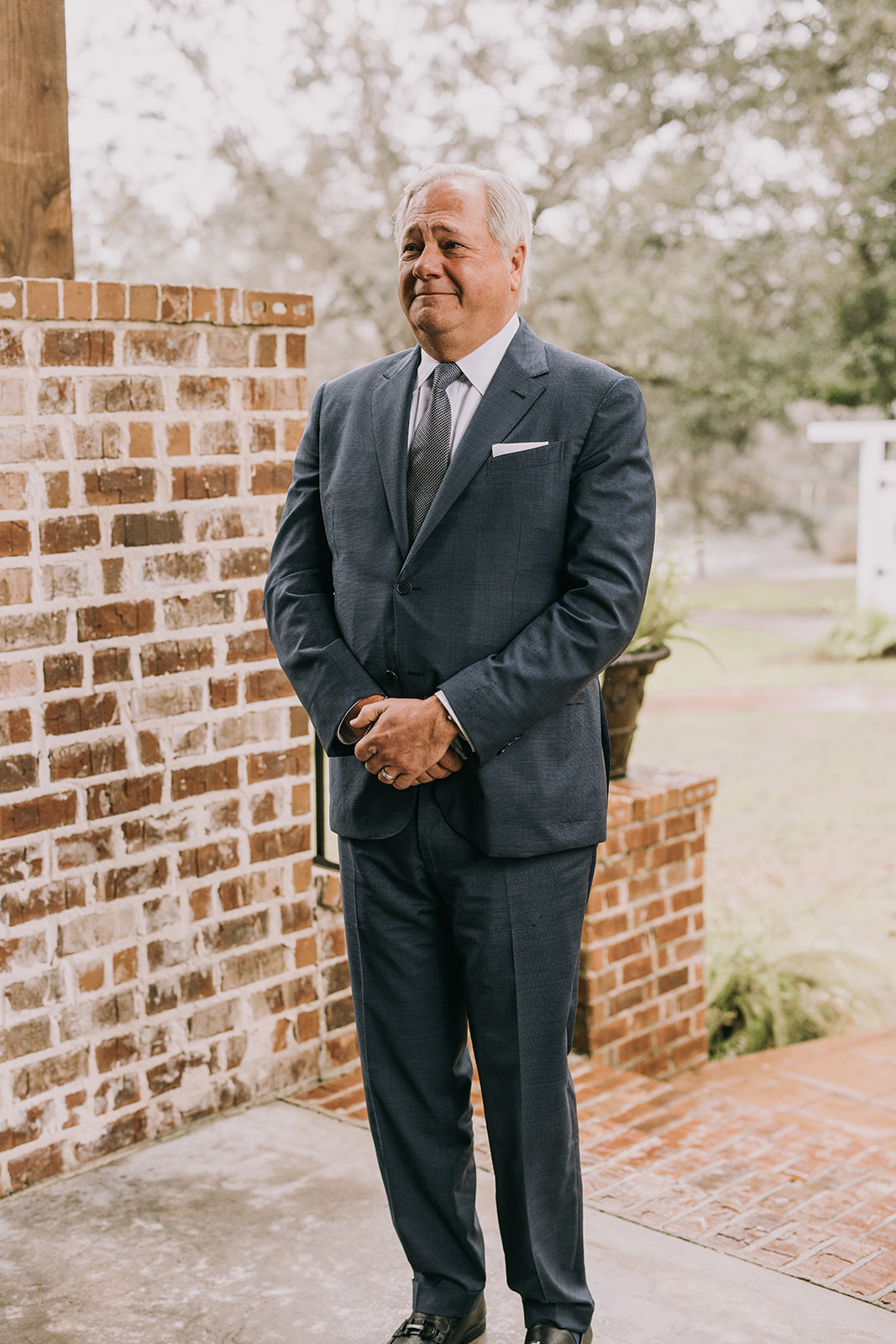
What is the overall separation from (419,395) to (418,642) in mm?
415

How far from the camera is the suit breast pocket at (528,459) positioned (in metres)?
2.14

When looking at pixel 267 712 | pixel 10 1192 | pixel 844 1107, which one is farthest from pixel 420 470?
pixel 844 1107

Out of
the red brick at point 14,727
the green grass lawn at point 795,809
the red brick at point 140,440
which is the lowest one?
the green grass lawn at point 795,809

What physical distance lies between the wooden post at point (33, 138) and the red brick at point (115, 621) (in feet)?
2.41

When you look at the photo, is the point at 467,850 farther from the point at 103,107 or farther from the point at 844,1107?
the point at 103,107

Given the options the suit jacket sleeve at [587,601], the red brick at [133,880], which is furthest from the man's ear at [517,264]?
the red brick at [133,880]

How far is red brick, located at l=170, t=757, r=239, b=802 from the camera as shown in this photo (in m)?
3.14

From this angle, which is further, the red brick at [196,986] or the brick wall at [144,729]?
the red brick at [196,986]

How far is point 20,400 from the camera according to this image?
2.80 metres

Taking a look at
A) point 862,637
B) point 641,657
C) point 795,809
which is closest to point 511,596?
point 641,657

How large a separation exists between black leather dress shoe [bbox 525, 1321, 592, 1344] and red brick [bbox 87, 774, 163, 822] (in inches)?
54.2

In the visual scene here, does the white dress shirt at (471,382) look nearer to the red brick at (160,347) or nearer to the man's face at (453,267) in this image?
the man's face at (453,267)

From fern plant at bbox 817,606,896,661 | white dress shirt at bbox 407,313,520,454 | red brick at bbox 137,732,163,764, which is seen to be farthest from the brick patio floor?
fern plant at bbox 817,606,896,661

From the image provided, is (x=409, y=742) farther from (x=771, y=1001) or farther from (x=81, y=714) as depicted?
(x=771, y=1001)
